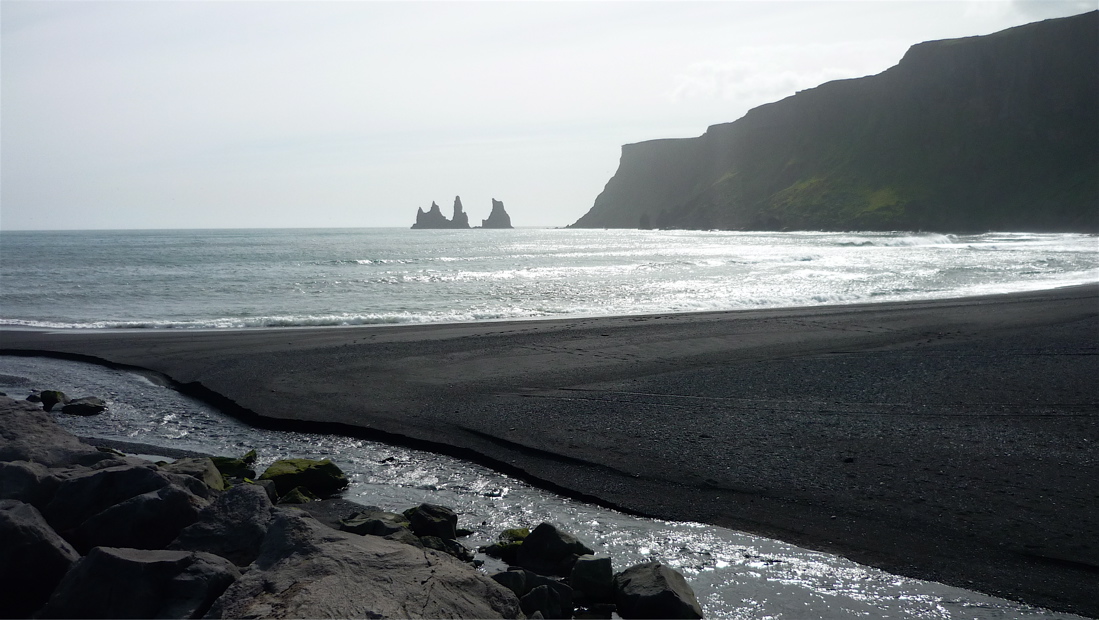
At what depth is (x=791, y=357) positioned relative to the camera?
1332 centimetres

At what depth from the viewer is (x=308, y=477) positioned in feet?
23.6

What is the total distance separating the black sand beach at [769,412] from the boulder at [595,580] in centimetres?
162

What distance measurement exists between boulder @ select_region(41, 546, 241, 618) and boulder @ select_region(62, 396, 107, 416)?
23.9ft

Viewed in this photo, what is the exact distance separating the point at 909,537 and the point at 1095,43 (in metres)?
130

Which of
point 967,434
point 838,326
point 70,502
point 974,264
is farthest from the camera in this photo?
point 974,264

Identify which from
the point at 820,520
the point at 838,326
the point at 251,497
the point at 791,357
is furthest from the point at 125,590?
the point at 838,326

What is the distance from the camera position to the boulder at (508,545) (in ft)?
18.6

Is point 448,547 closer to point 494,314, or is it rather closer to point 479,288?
point 494,314

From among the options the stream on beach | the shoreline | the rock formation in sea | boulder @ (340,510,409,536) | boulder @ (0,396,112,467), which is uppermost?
the rock formation in sea

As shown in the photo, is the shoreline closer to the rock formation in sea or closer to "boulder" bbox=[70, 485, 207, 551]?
"boulder" bbox=[70, 485, 207, 551]

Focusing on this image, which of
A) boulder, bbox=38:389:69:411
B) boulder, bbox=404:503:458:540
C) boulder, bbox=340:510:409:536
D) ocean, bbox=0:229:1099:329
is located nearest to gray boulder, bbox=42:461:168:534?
boulder, bbox=340:510:409:536

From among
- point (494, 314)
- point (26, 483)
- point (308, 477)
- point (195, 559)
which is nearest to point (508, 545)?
point (195, 559)

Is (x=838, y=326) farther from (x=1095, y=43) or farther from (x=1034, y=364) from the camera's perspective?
(x=1095, y=43)

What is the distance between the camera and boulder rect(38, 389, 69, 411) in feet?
35.9
